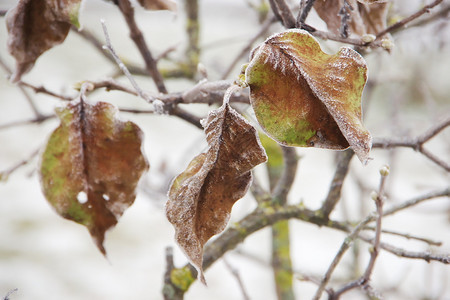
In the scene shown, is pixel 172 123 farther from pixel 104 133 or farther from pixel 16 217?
pixel 104 133

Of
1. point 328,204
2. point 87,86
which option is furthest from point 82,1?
point 328,204

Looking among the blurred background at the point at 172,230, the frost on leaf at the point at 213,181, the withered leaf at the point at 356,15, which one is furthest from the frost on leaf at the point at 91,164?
the blurred background at the point at 172,230

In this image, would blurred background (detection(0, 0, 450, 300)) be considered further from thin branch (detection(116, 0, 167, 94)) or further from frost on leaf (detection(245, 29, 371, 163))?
frost on leaf (detection(245, 29, 371, 163))

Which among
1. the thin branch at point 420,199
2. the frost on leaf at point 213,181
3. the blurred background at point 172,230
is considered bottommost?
the blurred background at point 172,230

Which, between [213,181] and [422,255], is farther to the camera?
[422,255]

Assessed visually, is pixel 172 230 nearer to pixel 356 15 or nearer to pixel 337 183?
pixel 337 183

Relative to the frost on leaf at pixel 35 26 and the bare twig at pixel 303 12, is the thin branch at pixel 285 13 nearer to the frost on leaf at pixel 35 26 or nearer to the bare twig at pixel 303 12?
the bare twig at pixel 303 12

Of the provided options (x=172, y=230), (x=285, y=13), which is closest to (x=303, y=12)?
(x=285, y=13)
